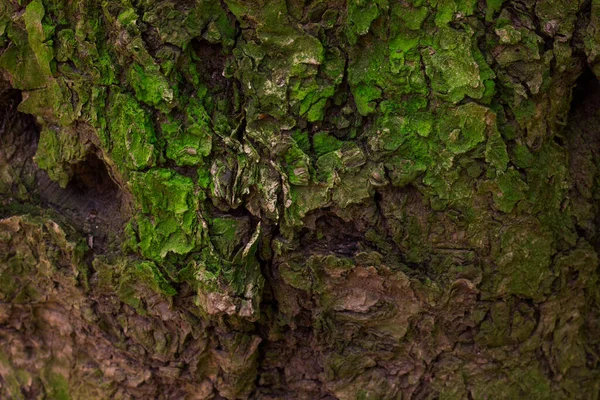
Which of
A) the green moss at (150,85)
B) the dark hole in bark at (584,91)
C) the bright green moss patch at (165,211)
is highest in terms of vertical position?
the green moss at (150,85)

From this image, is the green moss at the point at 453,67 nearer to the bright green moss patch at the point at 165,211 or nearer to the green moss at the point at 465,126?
the green moss at the point at 465,126

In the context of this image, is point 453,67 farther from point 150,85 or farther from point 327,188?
point 150,85

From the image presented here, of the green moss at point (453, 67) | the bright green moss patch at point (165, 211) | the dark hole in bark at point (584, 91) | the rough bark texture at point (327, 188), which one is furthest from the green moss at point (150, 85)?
the dark hole in bark at point (584, 91)

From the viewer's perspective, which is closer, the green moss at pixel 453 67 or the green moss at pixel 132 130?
the green moss at pixel 453 67

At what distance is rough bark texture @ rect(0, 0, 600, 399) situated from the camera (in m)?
1.37

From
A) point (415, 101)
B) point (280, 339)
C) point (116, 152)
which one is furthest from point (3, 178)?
point (415, 101)

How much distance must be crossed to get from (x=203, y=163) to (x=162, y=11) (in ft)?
1.13

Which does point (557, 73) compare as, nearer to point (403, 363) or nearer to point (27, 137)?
point (403, 363)

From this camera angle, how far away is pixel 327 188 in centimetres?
141

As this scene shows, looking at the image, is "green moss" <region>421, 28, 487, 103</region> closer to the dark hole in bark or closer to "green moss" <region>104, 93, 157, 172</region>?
the dark hole in bark

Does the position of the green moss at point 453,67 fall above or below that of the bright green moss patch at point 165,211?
above

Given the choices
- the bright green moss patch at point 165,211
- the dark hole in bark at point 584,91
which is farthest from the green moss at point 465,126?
the bright green moss patch at point 165,211

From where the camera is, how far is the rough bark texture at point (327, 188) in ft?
4.48

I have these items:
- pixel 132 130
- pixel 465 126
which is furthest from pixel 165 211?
pixel 465 126
